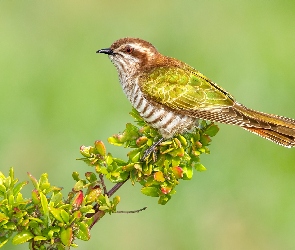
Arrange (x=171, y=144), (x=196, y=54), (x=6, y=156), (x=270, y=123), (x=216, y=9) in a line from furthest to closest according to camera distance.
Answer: (x=216, y=9)
(x=196, y=54)
(x=6, y=156)
(x=270, y=123)
(x=171, y=144)

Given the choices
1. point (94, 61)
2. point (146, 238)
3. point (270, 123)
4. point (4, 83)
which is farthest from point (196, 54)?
point (270, 123)

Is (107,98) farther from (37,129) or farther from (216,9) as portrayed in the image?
(216,9)

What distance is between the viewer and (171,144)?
6547 millimetres

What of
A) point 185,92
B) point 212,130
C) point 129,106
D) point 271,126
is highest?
point 271,126

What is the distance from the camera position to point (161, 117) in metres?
7.66

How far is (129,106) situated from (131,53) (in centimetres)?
333

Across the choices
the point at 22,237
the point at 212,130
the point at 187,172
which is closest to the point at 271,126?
the point at 212,130

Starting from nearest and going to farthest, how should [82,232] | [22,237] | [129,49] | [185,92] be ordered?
[22,237]
[82,232]
[185,92]
[129,49]

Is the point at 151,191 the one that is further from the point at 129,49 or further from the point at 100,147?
the point at 129,49

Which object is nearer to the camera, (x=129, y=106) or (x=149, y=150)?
(x=149, y=150)

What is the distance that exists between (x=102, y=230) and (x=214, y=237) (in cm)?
127

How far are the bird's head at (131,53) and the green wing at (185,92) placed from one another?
0.35 meters

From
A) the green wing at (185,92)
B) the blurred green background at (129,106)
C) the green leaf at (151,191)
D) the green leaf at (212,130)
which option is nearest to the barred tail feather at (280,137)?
the green wing at (185,92)

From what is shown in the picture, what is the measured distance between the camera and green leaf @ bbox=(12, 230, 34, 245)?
5.28 metres
